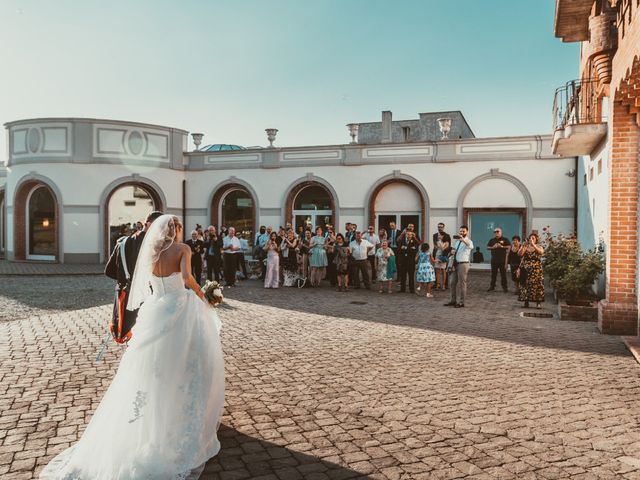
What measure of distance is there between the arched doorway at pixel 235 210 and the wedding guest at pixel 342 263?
32.4ft

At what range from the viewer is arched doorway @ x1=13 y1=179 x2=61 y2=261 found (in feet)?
81.9

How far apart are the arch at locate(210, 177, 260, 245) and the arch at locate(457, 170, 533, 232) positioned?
29.5 feet

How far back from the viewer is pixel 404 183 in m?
22.8

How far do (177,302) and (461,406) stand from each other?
9.90ft

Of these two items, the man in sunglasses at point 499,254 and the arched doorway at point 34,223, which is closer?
the man in sunglasses at point 499,254

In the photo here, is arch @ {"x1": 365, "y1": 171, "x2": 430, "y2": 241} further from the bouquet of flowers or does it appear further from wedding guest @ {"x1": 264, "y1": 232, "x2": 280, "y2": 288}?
the bouquet of flowers

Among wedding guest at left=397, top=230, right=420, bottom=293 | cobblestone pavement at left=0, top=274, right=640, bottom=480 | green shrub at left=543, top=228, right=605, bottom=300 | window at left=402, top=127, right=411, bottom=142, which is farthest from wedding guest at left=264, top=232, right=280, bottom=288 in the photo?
window at left=402, top=127, right=411, bottom=142

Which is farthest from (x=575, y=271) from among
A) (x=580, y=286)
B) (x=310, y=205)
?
(x=310, y=205)

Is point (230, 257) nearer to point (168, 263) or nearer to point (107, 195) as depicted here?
point (107, 195)

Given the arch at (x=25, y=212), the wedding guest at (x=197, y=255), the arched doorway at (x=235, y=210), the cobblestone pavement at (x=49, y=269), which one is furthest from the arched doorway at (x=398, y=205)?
the arch at (x=25, y=212)

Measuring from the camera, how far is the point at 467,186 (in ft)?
70.8

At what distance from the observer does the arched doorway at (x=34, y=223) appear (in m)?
25.0

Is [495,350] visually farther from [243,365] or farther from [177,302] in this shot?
[177,302]

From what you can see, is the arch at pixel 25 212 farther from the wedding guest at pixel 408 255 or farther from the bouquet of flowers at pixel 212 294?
the bouquet of flowers at pixel 212 294
